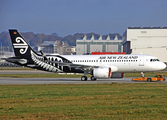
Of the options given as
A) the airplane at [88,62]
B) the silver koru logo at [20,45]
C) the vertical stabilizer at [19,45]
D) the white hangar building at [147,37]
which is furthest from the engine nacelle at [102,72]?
the white hangar building at [147,37]

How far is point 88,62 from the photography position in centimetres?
4194

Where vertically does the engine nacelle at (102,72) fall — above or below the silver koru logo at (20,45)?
below

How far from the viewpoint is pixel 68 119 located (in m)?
12.9

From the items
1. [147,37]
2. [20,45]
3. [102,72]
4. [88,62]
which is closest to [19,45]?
[20,45]

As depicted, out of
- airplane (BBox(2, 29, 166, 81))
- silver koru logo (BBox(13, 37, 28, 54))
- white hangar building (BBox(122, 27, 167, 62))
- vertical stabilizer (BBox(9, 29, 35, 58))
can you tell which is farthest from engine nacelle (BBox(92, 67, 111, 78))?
white hangar building (BBox(122, 27, 167, 62))

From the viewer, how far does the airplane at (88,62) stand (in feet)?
131

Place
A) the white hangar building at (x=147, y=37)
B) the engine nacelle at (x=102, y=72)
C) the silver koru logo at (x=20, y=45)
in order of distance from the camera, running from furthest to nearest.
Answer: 1. the white hangar building at (x=147, y=37)
2. the silver koru logo at (x=20, y=45)
3. the engine nacelle at (x=102, y=72)

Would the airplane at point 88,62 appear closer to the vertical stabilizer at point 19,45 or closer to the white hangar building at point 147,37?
the vertical stabilizer at point 19,45

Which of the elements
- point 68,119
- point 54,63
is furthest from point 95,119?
point 54,63

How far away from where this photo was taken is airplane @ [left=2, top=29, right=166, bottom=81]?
4006 centimetres

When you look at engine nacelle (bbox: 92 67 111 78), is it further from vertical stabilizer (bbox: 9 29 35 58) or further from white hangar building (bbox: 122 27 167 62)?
white hangar building (bbox: 122 27 167 62)

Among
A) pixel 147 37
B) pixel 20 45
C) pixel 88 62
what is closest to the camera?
pixel 88 62

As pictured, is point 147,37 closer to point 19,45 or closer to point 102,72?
point 19,45

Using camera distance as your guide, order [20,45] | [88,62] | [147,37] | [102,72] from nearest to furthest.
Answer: [102,72]
[88,62]
[20,45]
[147,37]
